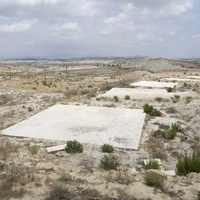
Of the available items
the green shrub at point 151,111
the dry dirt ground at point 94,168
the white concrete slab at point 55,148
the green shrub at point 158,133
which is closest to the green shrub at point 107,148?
the dry dirt ground at point 94,168

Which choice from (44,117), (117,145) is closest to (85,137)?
(117,145)

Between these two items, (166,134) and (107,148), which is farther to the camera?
(166,134)

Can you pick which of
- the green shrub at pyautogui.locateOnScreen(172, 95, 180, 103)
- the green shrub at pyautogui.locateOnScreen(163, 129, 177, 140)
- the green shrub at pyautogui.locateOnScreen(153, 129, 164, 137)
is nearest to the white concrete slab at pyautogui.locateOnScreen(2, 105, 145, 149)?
the green shrub at pyautogui.locateOnScreen(153, 129, 164, 137)

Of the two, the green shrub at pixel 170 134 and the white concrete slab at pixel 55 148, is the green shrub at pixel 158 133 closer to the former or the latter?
the green shrub at pixel 170 134

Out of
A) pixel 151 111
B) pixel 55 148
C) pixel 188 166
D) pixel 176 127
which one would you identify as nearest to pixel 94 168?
pixel 55 148

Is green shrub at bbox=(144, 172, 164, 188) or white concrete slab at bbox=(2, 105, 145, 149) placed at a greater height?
green shrub at bbox=(144, 172, 164, 188)

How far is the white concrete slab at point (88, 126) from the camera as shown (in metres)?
11.2

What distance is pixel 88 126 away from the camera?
12844 millimetres

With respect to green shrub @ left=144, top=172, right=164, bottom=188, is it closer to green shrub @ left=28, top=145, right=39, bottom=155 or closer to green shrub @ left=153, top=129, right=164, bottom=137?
green shrub @ left=28, top=145, right=39, bottom=155

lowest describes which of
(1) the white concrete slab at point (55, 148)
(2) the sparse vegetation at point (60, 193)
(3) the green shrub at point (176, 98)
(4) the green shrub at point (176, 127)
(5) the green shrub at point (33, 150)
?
(1) the white concrete slab at point (55, 148)

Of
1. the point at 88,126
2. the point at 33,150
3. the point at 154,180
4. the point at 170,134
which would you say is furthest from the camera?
the point at 88,126

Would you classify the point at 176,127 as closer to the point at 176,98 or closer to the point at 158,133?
the point at 158,133

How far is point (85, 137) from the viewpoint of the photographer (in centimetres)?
1131

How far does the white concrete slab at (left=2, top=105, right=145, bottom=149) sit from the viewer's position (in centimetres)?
1117
